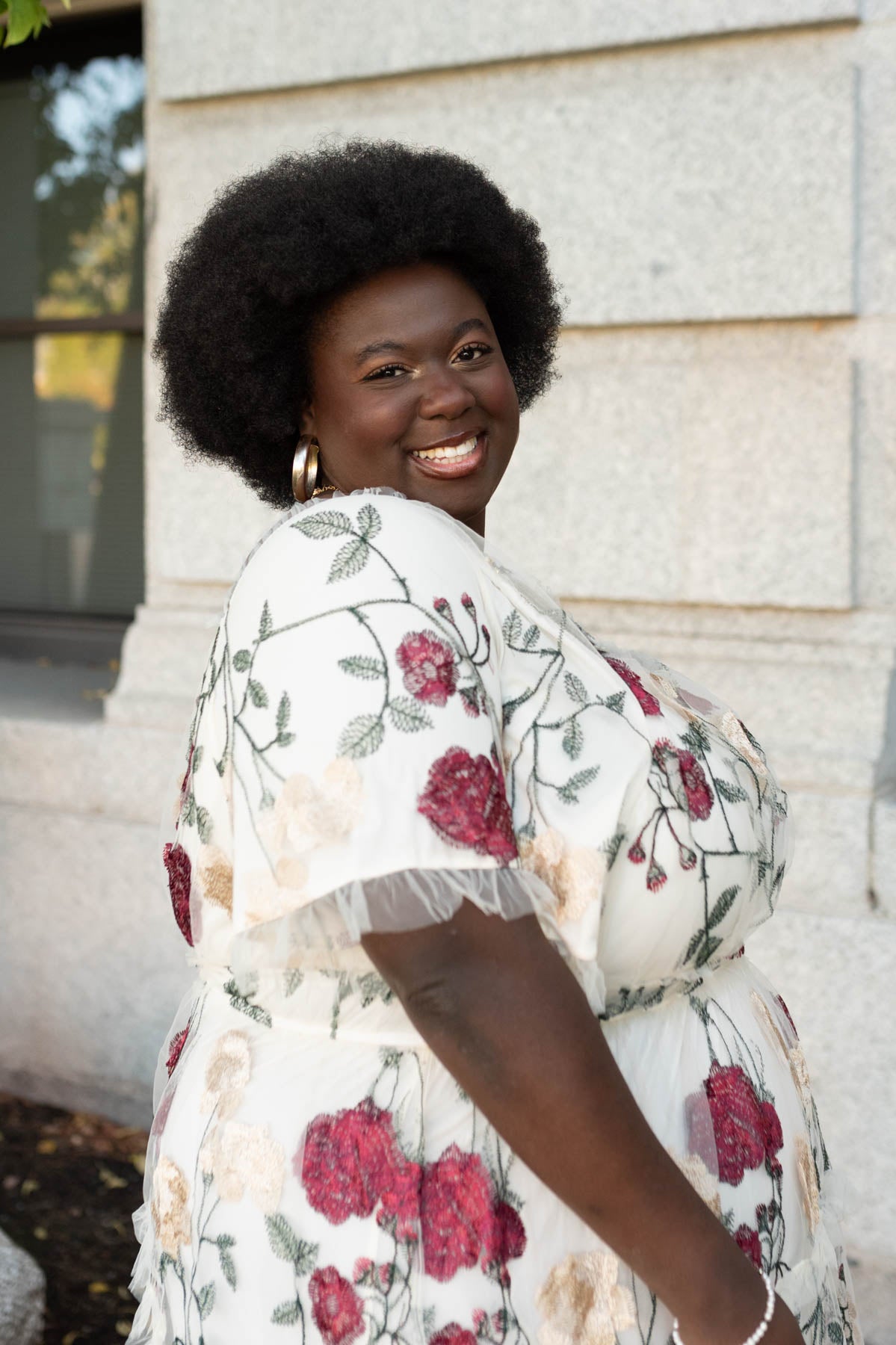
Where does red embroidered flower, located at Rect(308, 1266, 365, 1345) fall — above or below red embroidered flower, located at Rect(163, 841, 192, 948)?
below

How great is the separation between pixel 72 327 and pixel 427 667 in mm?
4494

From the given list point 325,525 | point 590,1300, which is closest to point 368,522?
point 325,525

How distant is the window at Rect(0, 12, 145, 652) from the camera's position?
5109mm

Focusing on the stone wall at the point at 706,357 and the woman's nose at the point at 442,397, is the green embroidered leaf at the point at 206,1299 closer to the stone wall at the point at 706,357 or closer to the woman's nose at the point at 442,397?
the woman's nose at the point at 442,397

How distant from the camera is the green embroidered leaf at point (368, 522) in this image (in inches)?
50.6

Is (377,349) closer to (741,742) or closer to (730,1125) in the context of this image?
(741,742)

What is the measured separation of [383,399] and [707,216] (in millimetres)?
2162

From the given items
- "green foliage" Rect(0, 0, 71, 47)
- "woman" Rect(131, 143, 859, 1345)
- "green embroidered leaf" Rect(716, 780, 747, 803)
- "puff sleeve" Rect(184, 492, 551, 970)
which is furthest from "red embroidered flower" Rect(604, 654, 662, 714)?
"green foliage" Rect(0, 0, 71, 47)

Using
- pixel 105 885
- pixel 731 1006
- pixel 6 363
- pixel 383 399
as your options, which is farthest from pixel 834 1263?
pixel 6 363

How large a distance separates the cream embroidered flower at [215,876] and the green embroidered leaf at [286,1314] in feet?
1.39

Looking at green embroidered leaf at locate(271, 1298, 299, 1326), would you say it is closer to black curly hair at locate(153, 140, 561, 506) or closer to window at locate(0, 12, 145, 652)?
black curly hair at locate(153, 140, 561, 506)

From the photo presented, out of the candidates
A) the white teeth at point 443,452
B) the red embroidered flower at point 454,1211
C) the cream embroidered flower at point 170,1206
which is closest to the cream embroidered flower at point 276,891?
the red embroidered flower at point 454,1211

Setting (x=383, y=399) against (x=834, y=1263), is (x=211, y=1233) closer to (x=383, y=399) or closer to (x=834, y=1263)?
(x=834, y=1263)

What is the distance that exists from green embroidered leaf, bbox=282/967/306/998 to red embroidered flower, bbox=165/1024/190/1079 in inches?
10.7
